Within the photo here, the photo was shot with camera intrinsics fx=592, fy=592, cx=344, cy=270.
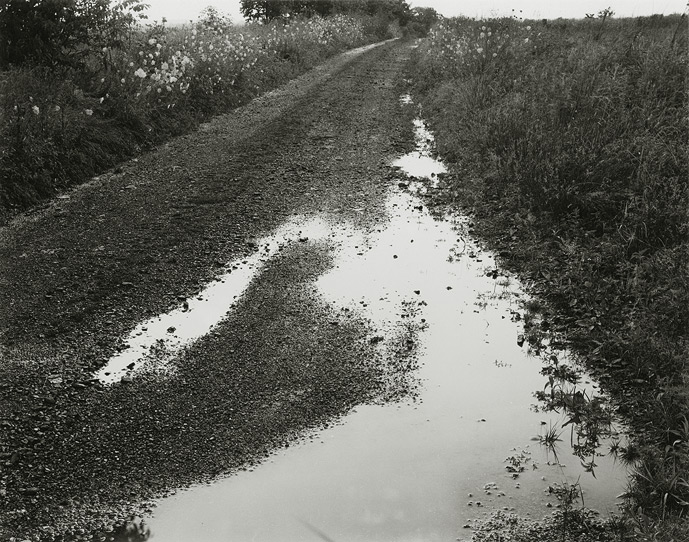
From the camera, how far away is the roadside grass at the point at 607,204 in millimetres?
3689

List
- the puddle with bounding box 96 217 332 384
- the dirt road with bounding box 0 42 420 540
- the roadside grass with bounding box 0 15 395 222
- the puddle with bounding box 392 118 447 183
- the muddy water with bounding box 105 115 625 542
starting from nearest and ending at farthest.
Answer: the muddy water with bounding box 105 115 625 542, the dirt road with bounding box 0 42 420 540, the puddle with bounding box 96 217 332 384, the roadside grass with bounding box 0 15 395 222, the puddle with bounding box 392 118 447 183

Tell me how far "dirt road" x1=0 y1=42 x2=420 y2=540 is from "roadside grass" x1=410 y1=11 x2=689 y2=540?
1.57 m

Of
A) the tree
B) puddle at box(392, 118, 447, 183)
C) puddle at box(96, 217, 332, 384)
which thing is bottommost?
puddle at box(96, 217, 332, 384)

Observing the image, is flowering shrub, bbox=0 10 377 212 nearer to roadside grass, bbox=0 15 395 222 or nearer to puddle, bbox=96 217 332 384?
roadside grass, bbox=0 15 395 222

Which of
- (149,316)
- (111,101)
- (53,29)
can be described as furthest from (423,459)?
(53,29)

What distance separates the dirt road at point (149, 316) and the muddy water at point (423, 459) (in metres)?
0.21

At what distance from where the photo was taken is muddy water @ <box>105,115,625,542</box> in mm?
2939

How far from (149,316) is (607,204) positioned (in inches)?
181

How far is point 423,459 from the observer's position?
3.40 meters

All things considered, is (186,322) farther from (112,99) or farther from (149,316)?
(112,99)

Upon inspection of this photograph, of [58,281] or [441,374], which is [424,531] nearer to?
[441,374]

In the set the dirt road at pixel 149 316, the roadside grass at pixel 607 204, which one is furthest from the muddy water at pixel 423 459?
the roadside grass at pixel 607 204

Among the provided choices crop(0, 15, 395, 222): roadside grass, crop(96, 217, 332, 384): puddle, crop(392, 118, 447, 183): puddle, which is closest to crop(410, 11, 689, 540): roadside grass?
crop(392, 118, 447, 183): puddle

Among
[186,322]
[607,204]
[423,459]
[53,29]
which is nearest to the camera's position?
[423,459]
